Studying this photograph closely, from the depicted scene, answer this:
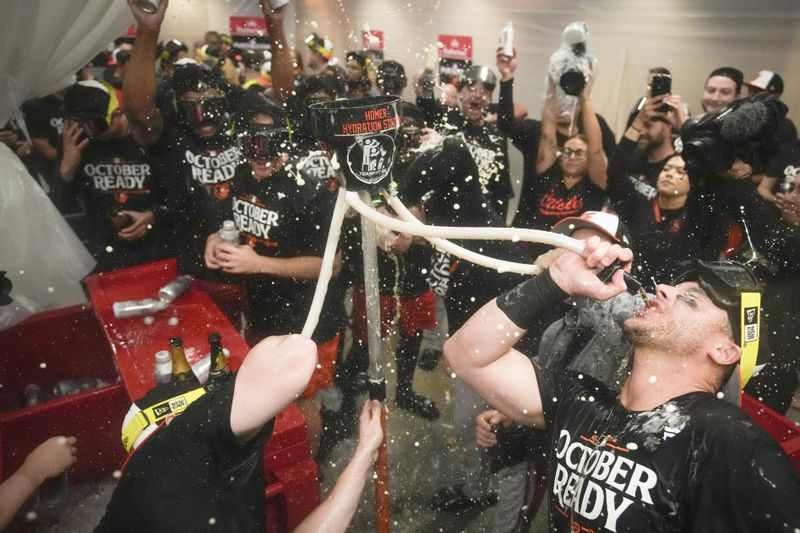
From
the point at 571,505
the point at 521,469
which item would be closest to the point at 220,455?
the point at 571,505

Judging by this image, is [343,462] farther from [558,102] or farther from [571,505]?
[558,102]

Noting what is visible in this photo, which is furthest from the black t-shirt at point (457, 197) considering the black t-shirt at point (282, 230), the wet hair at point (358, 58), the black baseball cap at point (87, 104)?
the wet hair at point (358, 58)

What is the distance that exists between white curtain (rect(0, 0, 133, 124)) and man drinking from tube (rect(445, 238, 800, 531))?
2.25 m

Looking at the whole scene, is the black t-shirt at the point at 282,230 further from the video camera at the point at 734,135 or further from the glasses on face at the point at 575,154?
the video camera at the point at 734,135

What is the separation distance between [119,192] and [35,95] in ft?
2.56

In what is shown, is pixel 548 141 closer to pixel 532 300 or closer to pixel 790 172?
pixel 790 172

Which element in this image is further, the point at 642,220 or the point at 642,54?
the point at 642,54

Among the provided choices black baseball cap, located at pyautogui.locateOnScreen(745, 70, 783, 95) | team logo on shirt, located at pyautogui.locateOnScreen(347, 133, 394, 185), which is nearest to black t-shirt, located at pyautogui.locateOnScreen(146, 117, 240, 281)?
team logo on shirt, located at pyautogui.locateOnScreen(347, 133, 394, 185)

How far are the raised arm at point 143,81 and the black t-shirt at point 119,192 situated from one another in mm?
180

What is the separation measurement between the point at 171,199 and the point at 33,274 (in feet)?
3.24

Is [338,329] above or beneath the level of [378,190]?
beneath

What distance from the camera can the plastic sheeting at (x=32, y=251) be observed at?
9.07 feet

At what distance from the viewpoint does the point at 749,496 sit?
4.14 feet

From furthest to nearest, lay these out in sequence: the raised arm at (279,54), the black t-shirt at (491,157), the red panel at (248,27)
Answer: the red panel at (248,27) → the black t-shirt at (491,157) → the raised arm at (279,54)
